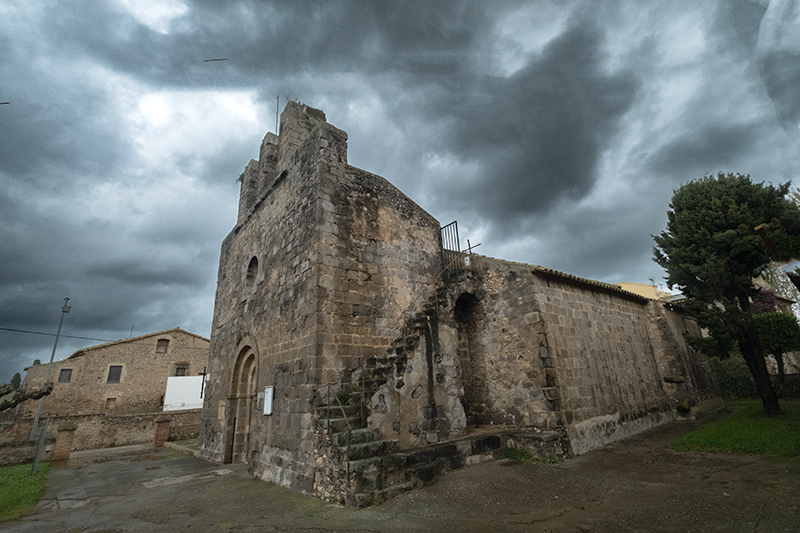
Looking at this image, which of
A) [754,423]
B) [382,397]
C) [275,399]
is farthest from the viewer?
[754,423]

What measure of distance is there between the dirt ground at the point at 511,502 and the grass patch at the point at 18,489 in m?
0.34

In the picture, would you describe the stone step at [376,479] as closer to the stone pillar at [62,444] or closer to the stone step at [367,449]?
the stone step at [367,449]

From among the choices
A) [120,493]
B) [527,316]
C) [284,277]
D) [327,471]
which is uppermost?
[284,277]

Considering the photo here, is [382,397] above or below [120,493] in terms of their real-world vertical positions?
above

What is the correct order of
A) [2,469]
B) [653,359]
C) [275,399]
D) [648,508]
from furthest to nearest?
1. [653,359]
2. [2,469]
3. [275,399]
4. [648,508]

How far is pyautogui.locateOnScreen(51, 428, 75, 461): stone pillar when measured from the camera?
40.8 ft

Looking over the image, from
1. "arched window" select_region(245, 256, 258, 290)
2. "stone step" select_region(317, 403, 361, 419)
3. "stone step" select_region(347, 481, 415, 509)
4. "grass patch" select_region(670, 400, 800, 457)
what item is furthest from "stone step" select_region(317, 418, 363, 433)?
"grass patch" select_region(670, 400, 800, 457)

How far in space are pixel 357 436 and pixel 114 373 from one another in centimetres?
2781

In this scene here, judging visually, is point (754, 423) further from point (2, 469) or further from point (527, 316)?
point (2, 469)

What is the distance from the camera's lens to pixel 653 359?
12.2 metres

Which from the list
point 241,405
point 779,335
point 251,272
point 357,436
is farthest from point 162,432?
point 779,335

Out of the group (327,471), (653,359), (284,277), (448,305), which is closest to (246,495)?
(327,471)

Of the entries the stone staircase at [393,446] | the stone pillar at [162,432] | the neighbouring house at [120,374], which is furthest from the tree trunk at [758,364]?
the neighbouring house at [120,374]

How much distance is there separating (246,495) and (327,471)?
180 cm
